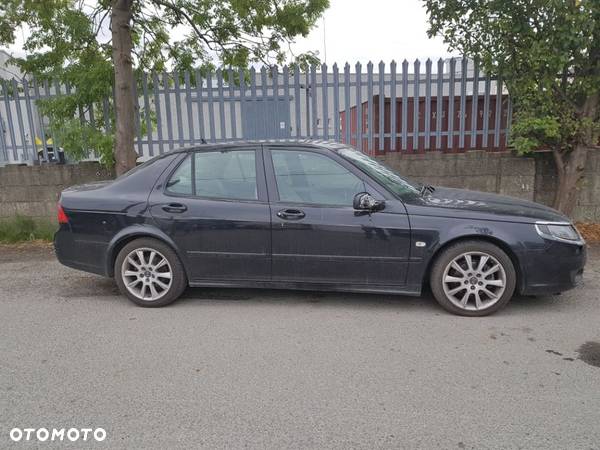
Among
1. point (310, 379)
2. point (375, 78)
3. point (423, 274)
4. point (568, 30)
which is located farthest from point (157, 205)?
point (568, 30)

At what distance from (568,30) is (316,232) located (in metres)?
4.26

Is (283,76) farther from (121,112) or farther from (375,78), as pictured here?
(121,112)

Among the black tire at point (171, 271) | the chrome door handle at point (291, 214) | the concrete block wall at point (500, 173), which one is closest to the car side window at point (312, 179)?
the chrome door handle at point (291, 214)

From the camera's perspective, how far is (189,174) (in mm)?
4285

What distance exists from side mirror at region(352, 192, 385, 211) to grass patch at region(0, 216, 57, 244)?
5.63 m

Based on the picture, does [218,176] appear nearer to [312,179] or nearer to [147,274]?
[312,179]

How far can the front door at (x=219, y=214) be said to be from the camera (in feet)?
13.4

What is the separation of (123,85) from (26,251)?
111 inches

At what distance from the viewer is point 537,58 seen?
19.4ft

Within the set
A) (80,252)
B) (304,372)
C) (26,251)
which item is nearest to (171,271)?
(80,252)

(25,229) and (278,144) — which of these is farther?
(25,229)

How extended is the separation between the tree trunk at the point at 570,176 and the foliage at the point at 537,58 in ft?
0.41

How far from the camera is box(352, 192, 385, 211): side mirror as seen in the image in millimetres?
3830

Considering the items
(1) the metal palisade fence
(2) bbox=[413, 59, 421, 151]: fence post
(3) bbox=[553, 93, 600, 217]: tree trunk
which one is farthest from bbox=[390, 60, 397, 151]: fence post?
(3) bbox=[553, 93, 600, 217]: tree trunk
